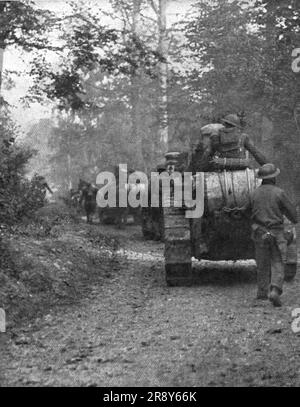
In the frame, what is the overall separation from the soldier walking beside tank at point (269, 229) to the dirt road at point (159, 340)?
406 millimetres

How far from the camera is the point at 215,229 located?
10109 mm

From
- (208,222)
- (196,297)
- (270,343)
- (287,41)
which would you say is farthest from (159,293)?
(287,41)

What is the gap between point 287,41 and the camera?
1492 cm

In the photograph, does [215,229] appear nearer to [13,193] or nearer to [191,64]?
[13,193]

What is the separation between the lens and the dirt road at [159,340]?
5461mm

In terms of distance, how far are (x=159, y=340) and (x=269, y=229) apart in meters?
2.72

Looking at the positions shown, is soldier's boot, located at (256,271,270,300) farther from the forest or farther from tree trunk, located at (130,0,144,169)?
tree trunk, located at (130,0,144,169)

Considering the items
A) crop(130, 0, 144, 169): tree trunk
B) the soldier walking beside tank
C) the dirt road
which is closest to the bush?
the dirt road

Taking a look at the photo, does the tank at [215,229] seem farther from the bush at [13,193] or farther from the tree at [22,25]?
the tree at [22,25]

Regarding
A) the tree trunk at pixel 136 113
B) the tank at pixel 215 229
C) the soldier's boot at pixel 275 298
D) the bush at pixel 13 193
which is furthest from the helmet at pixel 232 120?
the tree trunk at pixel 136 113

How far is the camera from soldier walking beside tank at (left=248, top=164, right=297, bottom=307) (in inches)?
342

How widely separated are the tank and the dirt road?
0.41m
